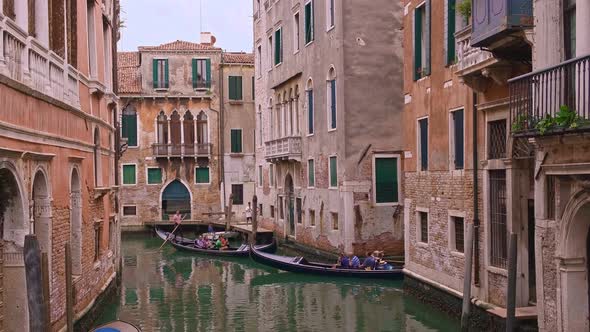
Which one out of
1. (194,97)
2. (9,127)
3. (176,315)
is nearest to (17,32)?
(9,127)

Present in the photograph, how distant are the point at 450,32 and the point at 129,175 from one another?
788 inches

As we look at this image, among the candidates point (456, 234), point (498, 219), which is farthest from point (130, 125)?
point (498, 219)

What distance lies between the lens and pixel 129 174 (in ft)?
92.5

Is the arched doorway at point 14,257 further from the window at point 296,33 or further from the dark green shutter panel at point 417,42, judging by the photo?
the window at point 296,33

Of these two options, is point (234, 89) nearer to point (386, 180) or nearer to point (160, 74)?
point (160, 74)

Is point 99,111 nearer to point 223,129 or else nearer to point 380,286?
point 380,286

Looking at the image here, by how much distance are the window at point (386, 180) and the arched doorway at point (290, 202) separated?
4.94 meters

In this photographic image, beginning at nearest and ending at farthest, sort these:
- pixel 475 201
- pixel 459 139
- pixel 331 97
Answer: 1. pixel 475 201
2. pixel 459 139
3. pixel 331 97

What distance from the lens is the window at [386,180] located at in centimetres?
1612

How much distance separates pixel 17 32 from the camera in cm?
644

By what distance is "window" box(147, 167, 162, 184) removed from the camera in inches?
1110

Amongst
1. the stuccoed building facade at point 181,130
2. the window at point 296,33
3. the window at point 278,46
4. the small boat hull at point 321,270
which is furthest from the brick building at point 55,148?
the stuccoed building facade at point 181,130

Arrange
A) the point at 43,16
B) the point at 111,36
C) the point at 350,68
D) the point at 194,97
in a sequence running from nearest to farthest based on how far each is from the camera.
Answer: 1. the point at 43,16
2. the point at 111,36
3. the point at 350,68
4. the point at 194,97

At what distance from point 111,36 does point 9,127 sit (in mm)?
7664
